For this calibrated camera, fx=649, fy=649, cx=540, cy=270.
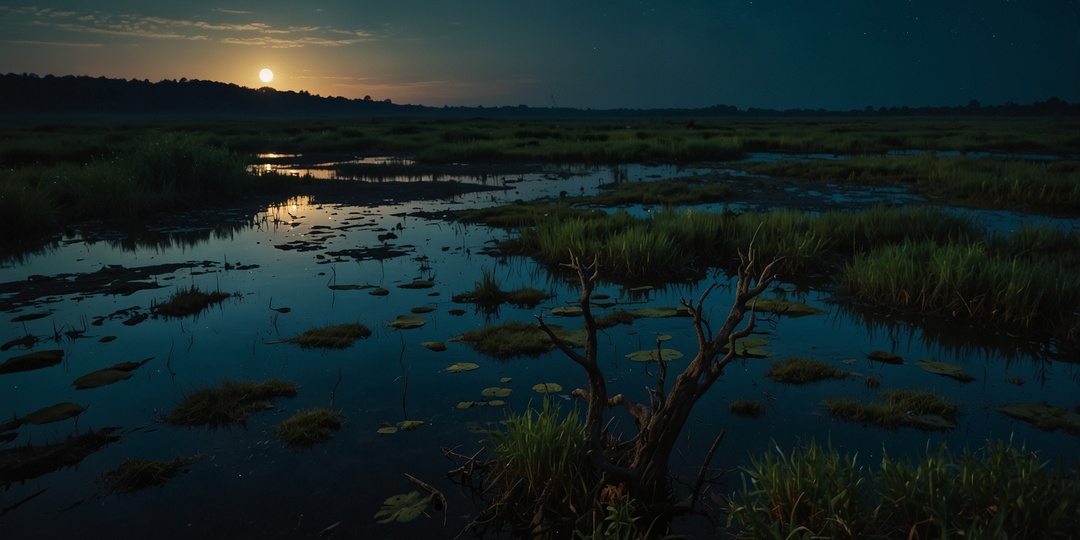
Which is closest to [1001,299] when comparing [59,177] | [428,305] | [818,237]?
[818,237]

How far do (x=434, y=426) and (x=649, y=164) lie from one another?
2271cm

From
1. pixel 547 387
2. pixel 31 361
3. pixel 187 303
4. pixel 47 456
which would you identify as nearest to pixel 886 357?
pixel 547 387

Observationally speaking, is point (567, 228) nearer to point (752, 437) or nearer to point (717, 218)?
point (717, 218)

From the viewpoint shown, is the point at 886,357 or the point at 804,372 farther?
the point at 886,357

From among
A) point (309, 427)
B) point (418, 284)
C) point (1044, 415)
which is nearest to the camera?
point (309, 427)

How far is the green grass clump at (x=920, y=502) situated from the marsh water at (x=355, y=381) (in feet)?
1.66

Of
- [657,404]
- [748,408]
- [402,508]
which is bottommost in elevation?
[402,508]

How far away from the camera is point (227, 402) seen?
4.95m

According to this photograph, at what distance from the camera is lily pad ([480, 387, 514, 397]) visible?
17.1ft

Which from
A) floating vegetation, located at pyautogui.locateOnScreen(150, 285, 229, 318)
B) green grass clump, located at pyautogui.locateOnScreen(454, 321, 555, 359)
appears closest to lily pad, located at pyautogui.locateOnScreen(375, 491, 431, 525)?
green grass clump, located at pyautogui.locateOnScreen(454, 321, 555, 359)

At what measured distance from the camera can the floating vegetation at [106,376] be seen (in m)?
5.45

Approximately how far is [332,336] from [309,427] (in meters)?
2.13

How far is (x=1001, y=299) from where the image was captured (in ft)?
21.9

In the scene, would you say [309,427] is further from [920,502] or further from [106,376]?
[920,502]
